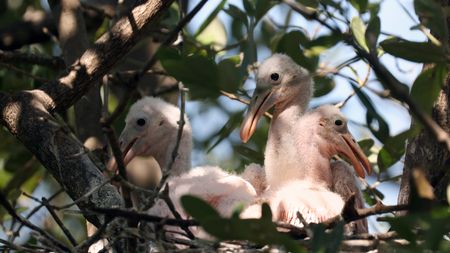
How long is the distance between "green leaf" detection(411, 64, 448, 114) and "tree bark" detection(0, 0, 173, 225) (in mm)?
1421

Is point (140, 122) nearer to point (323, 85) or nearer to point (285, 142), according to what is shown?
point (285, 142)

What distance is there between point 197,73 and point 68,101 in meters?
1.74

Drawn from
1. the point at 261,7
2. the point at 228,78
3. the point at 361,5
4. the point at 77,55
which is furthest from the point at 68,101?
the point at 228,78

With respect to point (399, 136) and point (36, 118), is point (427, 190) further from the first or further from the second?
point (36, 118)

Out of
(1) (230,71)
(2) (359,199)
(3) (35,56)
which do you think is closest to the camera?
(1) (230,71)

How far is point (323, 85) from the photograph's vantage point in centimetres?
538

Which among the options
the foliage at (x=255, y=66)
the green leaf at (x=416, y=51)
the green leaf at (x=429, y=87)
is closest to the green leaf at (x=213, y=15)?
the foliage at (x=255, y=66)

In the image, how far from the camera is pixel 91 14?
19.5ft

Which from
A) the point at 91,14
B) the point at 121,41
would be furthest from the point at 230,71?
the point at 91,14

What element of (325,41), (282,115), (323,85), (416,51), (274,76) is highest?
(323,85)

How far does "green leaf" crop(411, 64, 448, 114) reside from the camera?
304 centimetres

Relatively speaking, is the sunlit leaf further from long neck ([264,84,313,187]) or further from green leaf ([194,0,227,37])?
long neck ([264,84,313,187])

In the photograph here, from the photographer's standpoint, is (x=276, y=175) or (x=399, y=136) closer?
(x=399, y=136)

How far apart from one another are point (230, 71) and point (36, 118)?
1674mm
